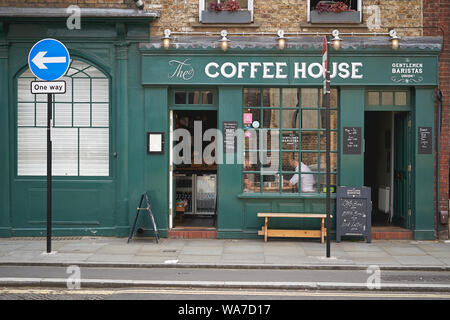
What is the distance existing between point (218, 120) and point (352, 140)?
3.05 metres

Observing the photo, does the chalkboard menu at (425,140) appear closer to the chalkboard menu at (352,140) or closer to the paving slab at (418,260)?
the chalkboard menu at (352,140)

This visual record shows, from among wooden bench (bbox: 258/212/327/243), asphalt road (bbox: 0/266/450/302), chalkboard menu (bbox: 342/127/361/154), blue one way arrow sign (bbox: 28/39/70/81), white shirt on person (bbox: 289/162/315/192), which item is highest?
blue one way arrow sign (bbox: 28/39/70/81)

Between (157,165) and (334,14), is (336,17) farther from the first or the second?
(157,165)

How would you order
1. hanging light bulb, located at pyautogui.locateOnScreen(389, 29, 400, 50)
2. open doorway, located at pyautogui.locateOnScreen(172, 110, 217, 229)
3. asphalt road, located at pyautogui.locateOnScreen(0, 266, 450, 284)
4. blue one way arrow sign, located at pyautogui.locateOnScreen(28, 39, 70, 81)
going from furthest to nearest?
open doorway, located at pyautogui.locateOnScreen(172, 110, 217, 229) < hanging light bulb, located at pyautogui.locateOnScreen(389, 29, 400, 50) < blue one way arrow sign, located at pyautogui.locateOnScreen(28, 39, 70, 81) < asphalt road, located at pyautogui.locateOnScreen(0, 266, 450, 284)

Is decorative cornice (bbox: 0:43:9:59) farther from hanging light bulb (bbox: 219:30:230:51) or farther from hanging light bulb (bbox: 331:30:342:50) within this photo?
hanging light bulb (bbox: 331:30:342:50)

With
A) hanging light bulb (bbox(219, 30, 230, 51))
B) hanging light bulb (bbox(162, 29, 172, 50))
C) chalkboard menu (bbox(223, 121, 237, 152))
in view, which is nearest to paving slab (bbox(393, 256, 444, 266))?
chalkboard menu (bbox(223, 121, 237, 152))

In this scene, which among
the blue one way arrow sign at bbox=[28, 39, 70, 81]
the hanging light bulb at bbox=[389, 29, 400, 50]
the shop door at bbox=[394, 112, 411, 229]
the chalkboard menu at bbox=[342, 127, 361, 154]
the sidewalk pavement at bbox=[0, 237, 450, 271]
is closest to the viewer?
the sidewalk pavement at bbox=[0, 237, 450, 271]

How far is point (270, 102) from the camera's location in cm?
1137

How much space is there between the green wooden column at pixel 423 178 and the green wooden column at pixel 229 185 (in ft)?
13.0

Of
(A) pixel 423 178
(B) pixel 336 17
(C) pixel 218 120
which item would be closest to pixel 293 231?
(C) pixel 218 120

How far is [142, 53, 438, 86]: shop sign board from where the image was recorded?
1106 cm

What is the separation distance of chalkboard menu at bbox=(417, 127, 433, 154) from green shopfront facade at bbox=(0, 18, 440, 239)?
0.05 m

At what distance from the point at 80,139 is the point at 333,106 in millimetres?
5848

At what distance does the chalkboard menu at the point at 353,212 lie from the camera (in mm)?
10828
